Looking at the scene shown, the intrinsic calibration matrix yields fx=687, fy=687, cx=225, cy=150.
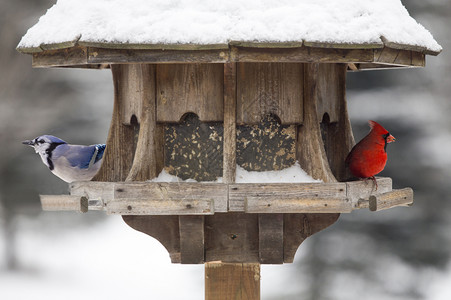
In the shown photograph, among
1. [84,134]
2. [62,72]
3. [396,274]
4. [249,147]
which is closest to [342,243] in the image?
[396,274]

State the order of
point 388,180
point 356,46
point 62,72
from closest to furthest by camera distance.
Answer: point 356,46
point 388,180
point 62,72

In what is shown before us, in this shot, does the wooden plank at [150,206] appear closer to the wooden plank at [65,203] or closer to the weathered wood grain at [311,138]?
the wooden plank at [65,203]

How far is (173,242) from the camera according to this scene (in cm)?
395

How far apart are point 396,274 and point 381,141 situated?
239 inches

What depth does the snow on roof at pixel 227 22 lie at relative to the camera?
330 centimetres

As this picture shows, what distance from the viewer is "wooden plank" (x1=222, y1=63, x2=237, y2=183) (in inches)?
144

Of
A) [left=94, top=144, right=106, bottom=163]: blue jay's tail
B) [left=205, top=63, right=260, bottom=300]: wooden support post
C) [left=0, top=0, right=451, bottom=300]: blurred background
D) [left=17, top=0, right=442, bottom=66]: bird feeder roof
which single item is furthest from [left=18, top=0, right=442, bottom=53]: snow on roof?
[left=0, top=0, right=451, bottom=300]: blurred background

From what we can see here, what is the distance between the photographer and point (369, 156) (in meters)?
4.02

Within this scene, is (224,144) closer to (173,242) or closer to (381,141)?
(173,242)

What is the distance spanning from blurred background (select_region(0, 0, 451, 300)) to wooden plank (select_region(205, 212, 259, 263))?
484cm

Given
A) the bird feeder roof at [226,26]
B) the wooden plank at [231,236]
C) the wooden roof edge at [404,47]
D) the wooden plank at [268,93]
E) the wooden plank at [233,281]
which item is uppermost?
the bird feeder roof at [226,26]

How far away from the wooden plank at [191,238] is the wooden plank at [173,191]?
31cm

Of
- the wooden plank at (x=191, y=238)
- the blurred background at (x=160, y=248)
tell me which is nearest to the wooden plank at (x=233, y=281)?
the wooden plank at (x=191, y=238)

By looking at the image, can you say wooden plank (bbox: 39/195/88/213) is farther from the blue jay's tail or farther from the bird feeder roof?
the bird feeder roof
